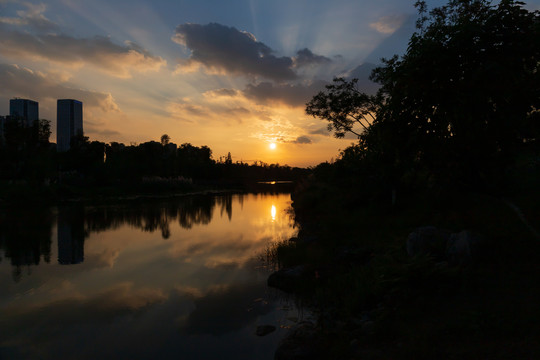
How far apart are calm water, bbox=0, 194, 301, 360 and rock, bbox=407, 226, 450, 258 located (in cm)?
477

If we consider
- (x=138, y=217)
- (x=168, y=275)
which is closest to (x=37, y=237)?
(x=138, y=217)

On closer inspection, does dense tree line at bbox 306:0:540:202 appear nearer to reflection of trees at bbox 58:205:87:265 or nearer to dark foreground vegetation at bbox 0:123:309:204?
reflection of trees at bbox 58:205:87:265

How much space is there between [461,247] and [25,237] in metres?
29.6

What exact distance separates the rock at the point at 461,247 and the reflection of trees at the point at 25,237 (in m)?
18.7

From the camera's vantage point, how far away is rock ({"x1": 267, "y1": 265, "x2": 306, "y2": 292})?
13.8m

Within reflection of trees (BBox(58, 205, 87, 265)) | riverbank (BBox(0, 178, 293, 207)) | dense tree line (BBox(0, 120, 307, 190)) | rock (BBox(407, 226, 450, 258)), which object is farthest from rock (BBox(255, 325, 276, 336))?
dense tree line (BBox(0, 120, 307, 190))

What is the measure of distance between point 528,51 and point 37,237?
31.6 meters

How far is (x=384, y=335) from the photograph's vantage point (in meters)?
7.91

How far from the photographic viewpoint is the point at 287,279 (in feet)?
46.4

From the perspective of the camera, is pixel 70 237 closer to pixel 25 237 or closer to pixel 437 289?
pixel 25 237

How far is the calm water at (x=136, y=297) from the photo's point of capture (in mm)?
9797

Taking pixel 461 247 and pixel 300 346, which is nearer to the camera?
pixel 300 346

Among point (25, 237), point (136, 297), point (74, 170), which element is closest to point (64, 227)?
point (25, 237)

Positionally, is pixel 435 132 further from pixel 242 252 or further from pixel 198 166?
pixel 198 166
